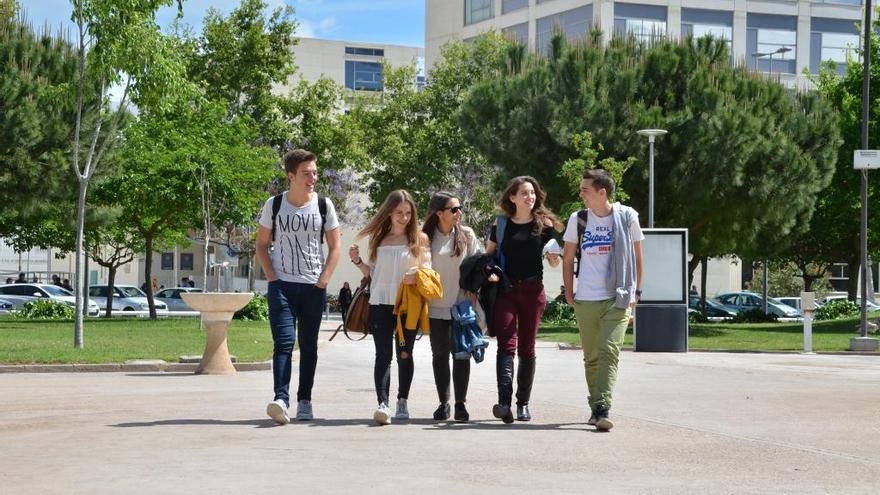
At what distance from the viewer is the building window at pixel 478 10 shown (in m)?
66.4

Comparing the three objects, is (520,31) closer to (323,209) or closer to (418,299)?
(323,209)

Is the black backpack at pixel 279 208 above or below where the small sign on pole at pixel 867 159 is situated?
below

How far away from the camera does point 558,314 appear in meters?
45.8

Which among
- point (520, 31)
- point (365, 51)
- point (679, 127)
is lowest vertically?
point (679, 127)

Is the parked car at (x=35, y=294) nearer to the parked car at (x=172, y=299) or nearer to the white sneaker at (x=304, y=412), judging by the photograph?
the parked car at (x=172, y=299)

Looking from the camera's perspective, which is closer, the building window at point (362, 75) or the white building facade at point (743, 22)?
the white building facade at point (743, 22)

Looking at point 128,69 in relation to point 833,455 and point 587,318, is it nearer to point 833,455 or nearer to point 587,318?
point 587,318

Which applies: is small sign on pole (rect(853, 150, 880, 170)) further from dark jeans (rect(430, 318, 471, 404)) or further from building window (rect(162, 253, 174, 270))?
building window (rect(162, 253, 174, 270))

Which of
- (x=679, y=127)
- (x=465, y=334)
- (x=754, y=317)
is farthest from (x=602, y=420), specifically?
(x=754, y=317)

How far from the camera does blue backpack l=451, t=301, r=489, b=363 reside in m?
10.1

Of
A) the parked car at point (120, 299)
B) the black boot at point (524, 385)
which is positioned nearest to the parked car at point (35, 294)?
the parked car at point (120, 299)

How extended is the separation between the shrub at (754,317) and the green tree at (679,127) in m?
10.2

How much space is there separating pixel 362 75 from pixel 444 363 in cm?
8313

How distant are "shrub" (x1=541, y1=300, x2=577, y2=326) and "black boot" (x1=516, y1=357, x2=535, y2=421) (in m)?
33.8
